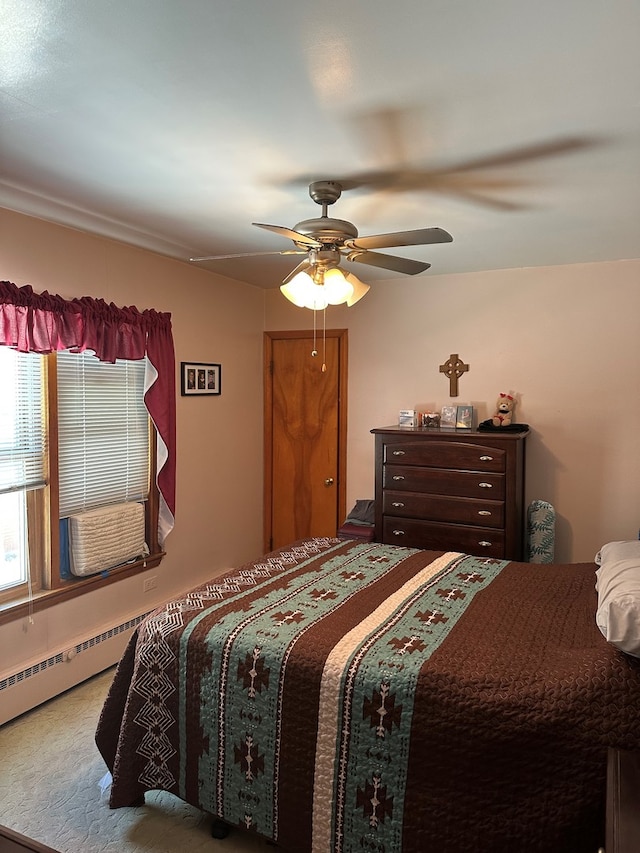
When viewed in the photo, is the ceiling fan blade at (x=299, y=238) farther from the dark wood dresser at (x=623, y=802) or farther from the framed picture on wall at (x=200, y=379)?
the dark wood dresser at (x=623, y=802)

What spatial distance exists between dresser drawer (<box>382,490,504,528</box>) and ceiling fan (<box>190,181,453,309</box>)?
1706 millimetres

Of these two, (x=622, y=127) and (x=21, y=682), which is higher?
(x=622, y=127)

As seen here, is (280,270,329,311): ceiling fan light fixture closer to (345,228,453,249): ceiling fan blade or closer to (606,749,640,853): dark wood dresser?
(345,228,453,249): ceiling fan blade

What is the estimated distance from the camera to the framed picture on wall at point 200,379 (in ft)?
13.9

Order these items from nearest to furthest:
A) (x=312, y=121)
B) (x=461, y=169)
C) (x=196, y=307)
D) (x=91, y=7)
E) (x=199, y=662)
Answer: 1. (x=91, y=7)
2. (x=312, y=121)
3. (x=199, y=662)
4. (x=461, y=169)
5. (x=196, y=307)

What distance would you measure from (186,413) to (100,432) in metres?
0.79

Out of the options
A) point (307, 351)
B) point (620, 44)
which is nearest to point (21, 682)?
point (307, 351)

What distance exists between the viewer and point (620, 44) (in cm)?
153

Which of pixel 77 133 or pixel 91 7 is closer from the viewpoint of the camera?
pixel 91 7

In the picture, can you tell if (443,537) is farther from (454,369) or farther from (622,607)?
(622,607)

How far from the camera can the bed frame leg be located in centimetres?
222

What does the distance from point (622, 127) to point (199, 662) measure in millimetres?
2394

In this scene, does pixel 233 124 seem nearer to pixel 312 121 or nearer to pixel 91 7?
pixel 312 121

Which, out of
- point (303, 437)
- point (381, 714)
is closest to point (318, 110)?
point (381, 714)
